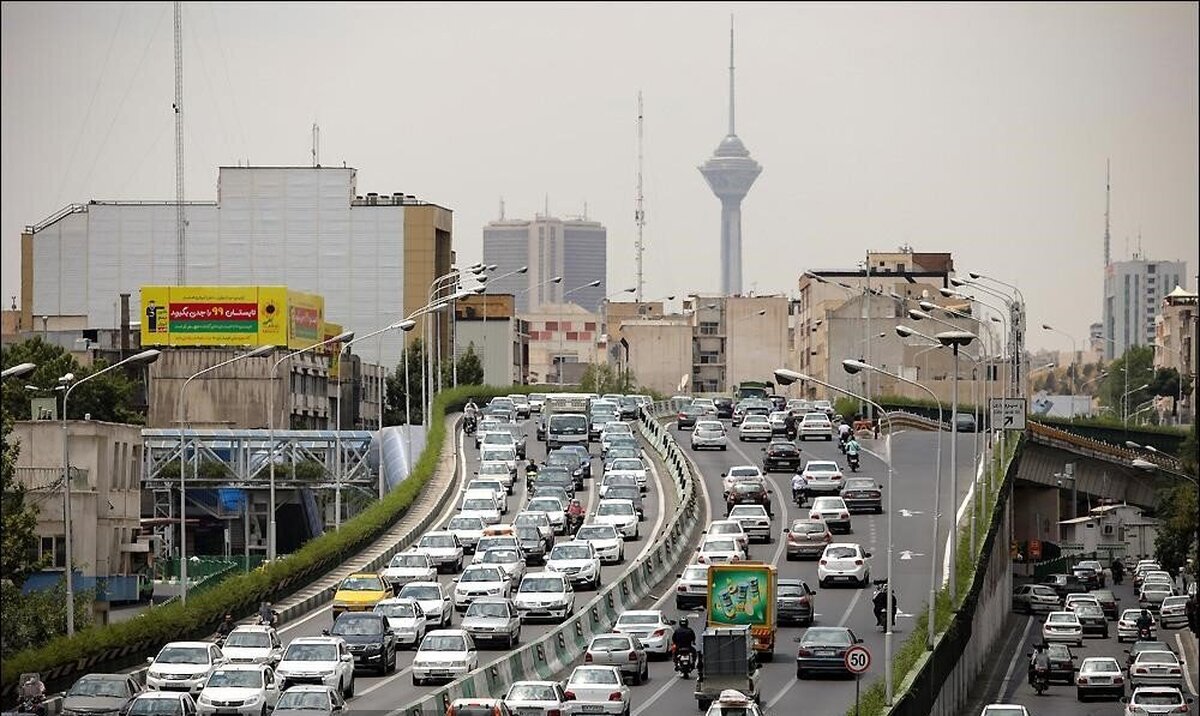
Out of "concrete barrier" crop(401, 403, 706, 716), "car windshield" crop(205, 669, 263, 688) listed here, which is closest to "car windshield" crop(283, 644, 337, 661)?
"concrete barrier" crop(401, 403, 706, 716)

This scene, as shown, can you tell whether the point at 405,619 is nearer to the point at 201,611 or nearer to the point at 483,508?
the point at 201,611

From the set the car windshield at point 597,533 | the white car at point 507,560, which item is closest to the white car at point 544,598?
the white car at point 507,560

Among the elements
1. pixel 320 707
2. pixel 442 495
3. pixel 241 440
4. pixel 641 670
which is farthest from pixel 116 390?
pixel 320 707

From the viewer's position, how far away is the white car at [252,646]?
1873 inches

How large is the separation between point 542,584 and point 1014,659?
24740mm

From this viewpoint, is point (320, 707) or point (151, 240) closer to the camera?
point (320, 707)

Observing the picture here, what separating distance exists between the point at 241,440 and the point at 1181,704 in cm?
7185

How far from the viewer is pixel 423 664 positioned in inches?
1841

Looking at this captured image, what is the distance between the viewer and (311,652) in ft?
148

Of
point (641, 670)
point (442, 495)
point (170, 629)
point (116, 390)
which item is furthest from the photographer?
point (116, 390)

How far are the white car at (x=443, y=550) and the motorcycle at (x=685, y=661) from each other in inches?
669

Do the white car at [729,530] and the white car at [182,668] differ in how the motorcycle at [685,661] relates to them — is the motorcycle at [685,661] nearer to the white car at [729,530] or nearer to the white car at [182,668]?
the white car at [182,668]

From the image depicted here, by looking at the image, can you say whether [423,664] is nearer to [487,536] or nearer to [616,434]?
[487,536]

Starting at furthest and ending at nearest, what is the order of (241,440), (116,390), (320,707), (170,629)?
(116,390), (241,440), (170,629), (320,707)
